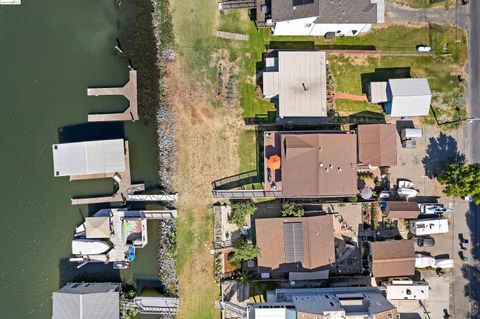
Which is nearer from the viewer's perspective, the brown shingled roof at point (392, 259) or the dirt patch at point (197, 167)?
the brown shingled roof at point (392, 259)

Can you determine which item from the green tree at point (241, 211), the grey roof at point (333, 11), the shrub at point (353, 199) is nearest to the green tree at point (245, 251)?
the green tree at point (241, 211)

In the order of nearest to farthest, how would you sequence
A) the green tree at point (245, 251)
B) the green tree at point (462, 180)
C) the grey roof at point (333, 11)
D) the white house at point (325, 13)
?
1. the white house at point (325, 13)
2. the grey roof at point (333, 11)
3. the green tree at point (462, 180)
4. the green tree at point (245, 251)

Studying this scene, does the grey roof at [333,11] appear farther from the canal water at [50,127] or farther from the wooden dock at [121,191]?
the wooden dock at [121,191]

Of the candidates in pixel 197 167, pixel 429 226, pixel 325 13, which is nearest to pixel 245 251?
pixel 197 167

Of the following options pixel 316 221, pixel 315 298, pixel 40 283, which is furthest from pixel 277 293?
pixel 40 283

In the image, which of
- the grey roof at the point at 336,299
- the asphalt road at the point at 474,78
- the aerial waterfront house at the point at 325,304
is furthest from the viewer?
the asphalt road at the point at 474,78

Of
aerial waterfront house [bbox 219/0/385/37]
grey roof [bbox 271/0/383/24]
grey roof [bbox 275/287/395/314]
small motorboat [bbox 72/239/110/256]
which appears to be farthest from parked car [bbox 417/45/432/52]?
small motorboat [bbox 72/239/110/256]

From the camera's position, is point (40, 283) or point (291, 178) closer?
point (291, 178)

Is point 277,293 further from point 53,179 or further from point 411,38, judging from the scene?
point 411,38
